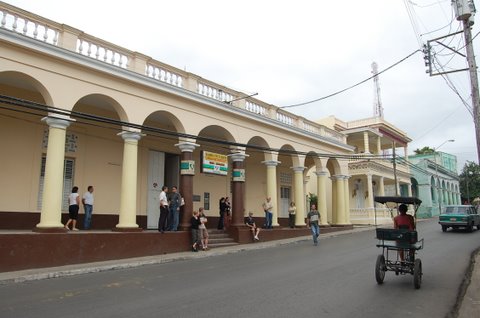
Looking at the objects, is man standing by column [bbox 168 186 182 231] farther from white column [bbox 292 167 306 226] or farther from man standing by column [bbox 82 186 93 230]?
white column [bbox 292 167 306 226]

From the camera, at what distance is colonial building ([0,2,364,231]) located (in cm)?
1150

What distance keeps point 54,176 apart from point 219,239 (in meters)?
7.38

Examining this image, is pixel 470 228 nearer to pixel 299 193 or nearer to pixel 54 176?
pixel 299 193

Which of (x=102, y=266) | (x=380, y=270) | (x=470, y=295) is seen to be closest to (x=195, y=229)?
(x=102, y=266)

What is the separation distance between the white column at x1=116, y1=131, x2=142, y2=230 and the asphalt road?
91.2 inches

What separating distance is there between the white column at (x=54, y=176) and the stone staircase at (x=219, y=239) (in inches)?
242

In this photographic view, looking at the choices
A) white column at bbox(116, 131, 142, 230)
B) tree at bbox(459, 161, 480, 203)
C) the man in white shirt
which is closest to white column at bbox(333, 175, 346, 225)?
the man in white shirt

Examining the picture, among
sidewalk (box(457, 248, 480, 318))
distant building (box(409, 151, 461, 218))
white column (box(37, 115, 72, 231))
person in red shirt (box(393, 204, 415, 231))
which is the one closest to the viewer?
sidewalk (box(457, 248, 480, 318))

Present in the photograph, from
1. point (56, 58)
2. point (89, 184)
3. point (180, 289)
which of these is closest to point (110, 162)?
point (89, 184)

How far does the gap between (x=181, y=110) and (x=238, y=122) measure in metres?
3.40

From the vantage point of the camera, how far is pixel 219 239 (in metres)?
16.8

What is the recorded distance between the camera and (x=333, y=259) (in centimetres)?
1243

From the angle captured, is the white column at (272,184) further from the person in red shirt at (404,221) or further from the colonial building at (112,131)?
the person in red shirt at (404,221)

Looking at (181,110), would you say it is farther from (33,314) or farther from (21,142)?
(33,314)
